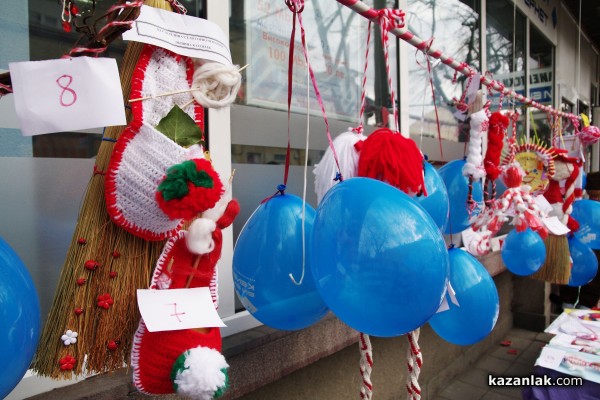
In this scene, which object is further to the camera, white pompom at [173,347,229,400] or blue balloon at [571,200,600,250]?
blue balloon at [571,200,600,250]

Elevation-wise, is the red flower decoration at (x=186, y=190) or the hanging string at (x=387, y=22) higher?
the hanging string at (x=387, y=22)

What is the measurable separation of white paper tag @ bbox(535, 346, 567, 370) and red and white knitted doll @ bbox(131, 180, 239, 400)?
151 centimetres

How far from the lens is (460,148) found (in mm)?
3014

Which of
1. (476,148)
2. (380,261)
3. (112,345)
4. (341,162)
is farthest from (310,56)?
(112,345)

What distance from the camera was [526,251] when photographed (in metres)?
1.58

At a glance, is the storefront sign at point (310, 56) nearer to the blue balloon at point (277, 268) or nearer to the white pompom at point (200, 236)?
the blue balloon at point (277, 268)

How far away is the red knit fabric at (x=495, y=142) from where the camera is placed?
1397 millimetres

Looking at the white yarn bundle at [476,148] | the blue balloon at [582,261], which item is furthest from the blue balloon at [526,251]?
the blue balloon at [582,261]

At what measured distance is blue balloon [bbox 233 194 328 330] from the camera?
84 centimetres

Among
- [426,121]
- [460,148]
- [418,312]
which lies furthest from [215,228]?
[460,148]

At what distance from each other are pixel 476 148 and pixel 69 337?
122 centimetres

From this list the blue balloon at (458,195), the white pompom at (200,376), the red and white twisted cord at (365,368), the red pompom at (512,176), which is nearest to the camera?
the white pompom at (200,376)

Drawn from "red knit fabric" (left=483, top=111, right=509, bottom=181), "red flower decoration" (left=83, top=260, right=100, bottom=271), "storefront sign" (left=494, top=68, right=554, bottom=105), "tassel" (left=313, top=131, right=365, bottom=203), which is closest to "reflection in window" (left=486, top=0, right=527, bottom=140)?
"storefront sign" (left=494, top=68, right=554, bottom=105)

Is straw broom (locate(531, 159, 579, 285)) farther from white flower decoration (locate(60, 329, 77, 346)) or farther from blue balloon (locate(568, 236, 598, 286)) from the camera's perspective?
white flower decoration (locate(60, 329, 77, 346))
